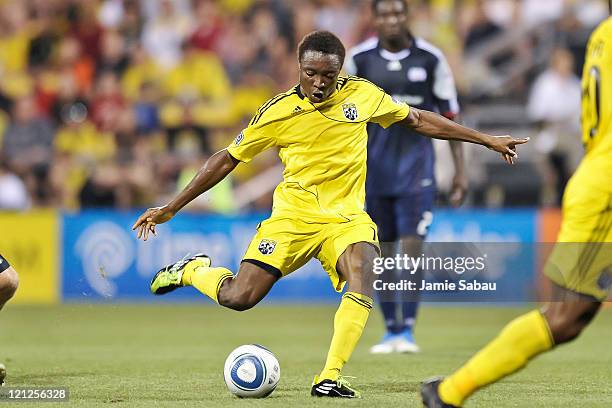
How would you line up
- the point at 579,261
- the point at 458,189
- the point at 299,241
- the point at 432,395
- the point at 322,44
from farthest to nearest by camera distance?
the point at 458,189, the point at 299,241, the point at 322,44, the point at 432,395, the point at 579,261

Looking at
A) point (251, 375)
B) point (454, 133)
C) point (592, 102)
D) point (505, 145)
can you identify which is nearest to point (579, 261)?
point (592, 102)

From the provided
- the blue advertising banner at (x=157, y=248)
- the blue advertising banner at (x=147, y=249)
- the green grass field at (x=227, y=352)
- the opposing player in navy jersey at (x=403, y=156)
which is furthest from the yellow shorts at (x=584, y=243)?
the blue advertising banner at (x=147, y=249)

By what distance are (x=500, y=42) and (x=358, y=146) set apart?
1121 centimetres

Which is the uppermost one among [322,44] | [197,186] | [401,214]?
[322,44]

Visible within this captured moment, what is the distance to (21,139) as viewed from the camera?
18078 mm

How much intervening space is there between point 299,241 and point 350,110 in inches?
34.5

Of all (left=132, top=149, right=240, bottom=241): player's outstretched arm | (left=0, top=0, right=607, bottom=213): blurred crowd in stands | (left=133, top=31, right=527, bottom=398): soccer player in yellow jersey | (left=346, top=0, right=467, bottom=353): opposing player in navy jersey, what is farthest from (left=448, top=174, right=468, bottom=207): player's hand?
(left=0, top=0, right=607, bottom=213): blurred crowd in stands

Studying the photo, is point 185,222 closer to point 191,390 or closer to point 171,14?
point 171,14

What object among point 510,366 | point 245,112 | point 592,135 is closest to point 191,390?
point 510,366

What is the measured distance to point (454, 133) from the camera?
7746mm

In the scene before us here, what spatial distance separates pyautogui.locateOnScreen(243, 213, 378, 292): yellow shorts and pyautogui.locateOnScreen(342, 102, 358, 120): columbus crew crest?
620 millimetres

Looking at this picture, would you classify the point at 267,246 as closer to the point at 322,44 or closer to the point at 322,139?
the point at 322,139

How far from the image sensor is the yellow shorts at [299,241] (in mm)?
7867

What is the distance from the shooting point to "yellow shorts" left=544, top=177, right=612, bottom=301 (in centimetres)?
564
